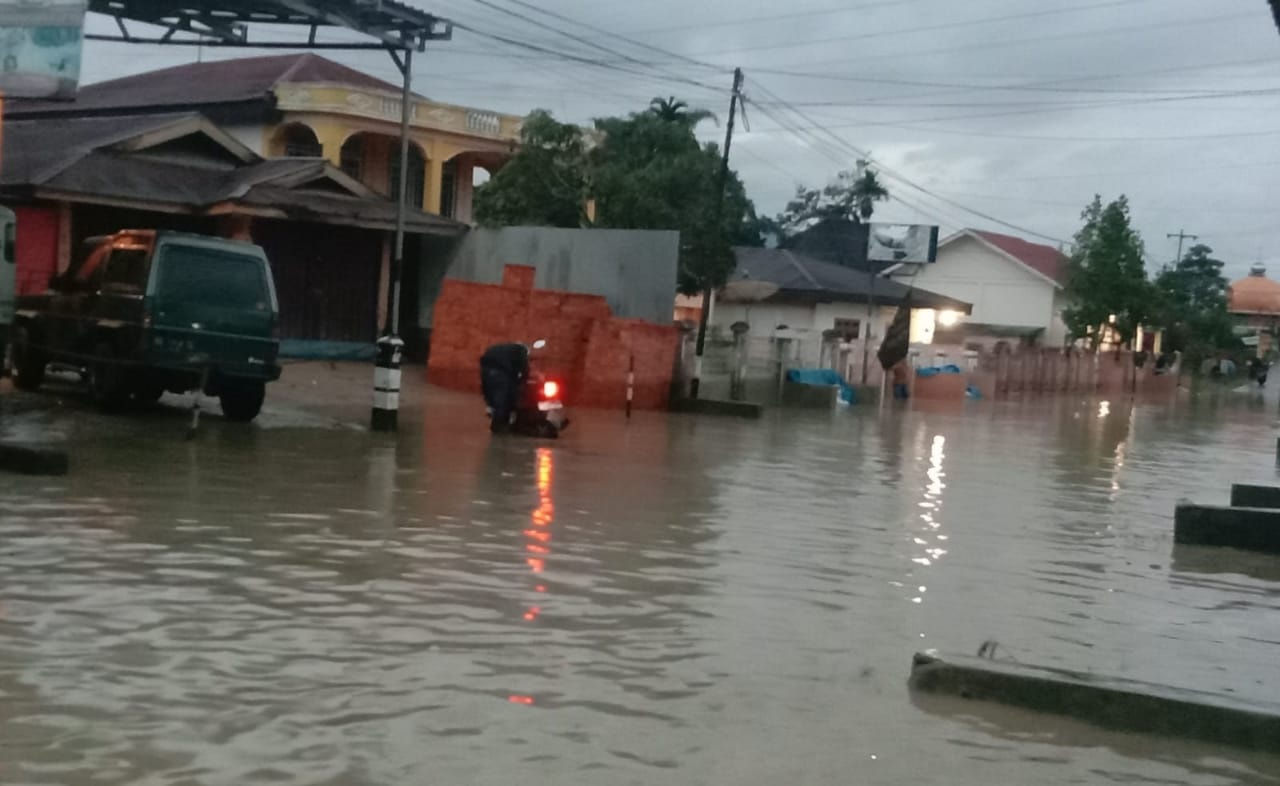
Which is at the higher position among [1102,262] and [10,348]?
[1102,262]

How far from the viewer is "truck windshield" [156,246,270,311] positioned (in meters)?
16.4

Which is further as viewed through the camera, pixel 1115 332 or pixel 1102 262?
pixel 1115 332

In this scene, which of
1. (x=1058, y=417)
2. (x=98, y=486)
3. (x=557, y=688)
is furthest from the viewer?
(x=1058, y=417)

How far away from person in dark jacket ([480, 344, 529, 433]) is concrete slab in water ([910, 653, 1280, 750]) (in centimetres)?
1110

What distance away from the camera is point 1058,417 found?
34.0 metres

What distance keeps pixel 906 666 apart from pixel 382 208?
22.6m

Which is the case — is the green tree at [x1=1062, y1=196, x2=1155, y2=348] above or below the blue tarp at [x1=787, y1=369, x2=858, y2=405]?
above

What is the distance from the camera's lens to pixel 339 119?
34.4 m

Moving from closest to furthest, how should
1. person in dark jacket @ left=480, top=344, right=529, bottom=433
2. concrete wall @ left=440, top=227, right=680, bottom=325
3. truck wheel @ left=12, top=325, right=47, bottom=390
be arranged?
person in dark jacket @ left=480, top=344, right=529, bottom=433, truck wheel @ left=12, top=325, right=47, bottom=390, concrete wall @ left=440, top=227, right=680, bottom=325

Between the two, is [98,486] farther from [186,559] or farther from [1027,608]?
[1027,608]

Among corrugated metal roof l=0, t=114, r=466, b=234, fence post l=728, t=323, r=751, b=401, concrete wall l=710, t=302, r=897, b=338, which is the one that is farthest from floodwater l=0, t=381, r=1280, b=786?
concrete wall l=710, t=302, r=897, b=338

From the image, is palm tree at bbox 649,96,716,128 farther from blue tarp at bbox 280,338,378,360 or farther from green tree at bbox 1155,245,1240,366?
green tree at bbox 1155,245,1240,366

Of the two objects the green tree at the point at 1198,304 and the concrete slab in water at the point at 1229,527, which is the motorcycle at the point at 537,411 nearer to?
the concrete slab in water at the point at 1229,527

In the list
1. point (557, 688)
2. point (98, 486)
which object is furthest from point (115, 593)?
point (98, 486)
